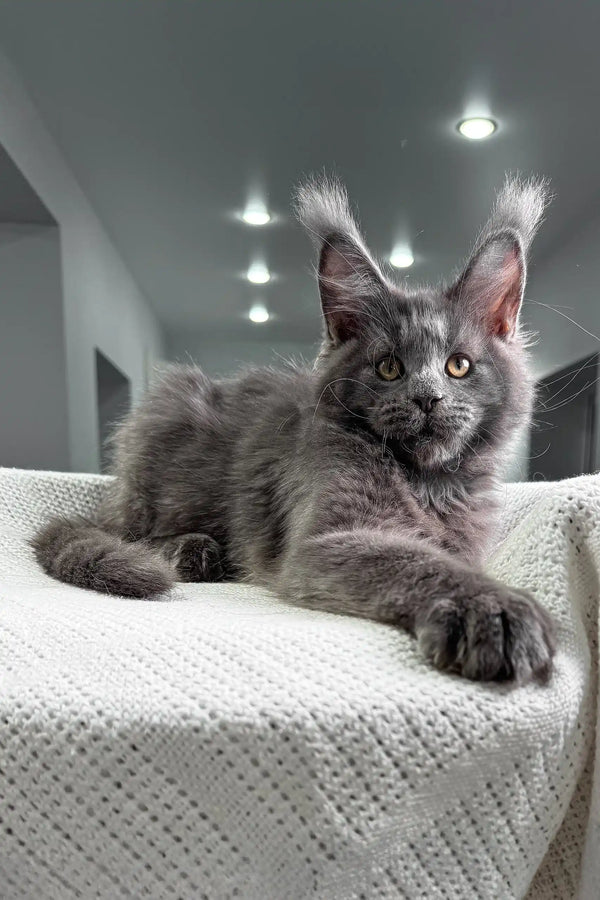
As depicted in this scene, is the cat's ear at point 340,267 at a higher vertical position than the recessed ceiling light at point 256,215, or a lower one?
lower

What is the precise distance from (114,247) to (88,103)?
0.32 meters

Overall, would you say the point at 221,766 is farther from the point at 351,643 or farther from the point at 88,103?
the point at 88,103

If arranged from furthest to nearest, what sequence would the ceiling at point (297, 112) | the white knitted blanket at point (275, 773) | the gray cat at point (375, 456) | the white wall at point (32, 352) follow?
the white wall at point (32, 352)
the ceiling at point (297, 112)
the gray cat at point (375, 456)
the white knitted blanket at point (275, 773)

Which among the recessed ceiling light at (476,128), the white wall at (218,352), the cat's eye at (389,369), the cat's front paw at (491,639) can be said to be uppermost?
the recessed ceiling light at (476,128)

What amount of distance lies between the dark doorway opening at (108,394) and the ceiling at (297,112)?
0.34m

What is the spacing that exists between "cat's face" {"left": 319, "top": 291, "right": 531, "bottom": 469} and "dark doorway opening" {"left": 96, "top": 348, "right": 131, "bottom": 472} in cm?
97

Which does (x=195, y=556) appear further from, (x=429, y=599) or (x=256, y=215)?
(x=256, y=215)

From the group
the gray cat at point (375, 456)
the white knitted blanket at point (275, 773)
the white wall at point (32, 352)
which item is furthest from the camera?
the white wall at point (32, 352)

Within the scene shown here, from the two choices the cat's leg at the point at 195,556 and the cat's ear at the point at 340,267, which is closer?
the cat's ear at the point at 340,267

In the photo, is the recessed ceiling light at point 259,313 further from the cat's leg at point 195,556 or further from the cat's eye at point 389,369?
the cat's eye at point 389,369

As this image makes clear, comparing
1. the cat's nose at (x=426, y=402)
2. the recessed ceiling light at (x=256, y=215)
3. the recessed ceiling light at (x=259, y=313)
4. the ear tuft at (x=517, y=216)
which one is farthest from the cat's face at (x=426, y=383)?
the recessed ceiling light at (x=256, y=215)

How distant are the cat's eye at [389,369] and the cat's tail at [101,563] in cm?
42

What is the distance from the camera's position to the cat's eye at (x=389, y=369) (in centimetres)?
100

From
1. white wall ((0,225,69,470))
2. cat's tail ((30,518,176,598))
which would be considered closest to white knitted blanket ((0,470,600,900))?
cat's tail ((30,518,176,598))
